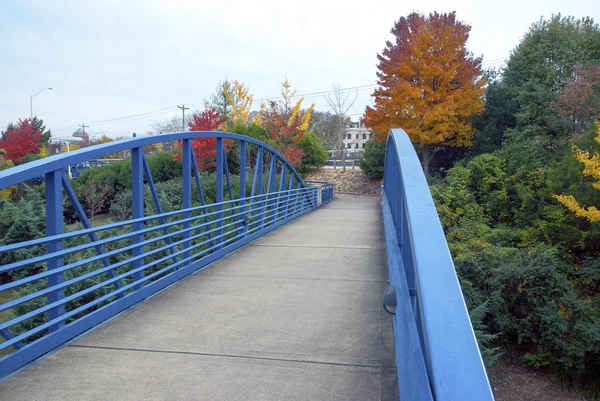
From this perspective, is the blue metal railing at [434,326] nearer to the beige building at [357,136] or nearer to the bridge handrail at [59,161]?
the bridge handrail at [59,161]

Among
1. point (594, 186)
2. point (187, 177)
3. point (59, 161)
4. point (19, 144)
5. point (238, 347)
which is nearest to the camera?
point (59, 161)

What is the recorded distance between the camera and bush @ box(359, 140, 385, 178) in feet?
98.3

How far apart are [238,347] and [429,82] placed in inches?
797

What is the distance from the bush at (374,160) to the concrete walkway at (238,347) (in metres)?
24.0

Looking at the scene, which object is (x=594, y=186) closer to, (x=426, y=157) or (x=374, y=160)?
(x=426, y=157)

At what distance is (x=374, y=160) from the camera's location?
30.1m

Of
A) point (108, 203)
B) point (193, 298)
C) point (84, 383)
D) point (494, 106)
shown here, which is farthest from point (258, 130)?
point (84, 383)

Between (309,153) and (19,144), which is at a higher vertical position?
(19,144)

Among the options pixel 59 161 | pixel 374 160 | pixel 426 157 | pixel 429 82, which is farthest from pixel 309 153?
pixel 59 161

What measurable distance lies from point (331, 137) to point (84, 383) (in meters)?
57.6

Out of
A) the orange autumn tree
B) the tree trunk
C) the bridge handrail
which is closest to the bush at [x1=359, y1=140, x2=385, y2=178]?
the tree trunk

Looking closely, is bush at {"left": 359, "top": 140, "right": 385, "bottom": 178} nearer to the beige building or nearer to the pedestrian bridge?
the pedestrian bridge

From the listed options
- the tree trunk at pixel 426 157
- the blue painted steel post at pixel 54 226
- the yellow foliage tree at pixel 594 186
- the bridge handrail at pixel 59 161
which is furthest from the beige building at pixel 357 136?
the blue painted steel post at pixel 54 226

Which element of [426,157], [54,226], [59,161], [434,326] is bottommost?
[434,326]
